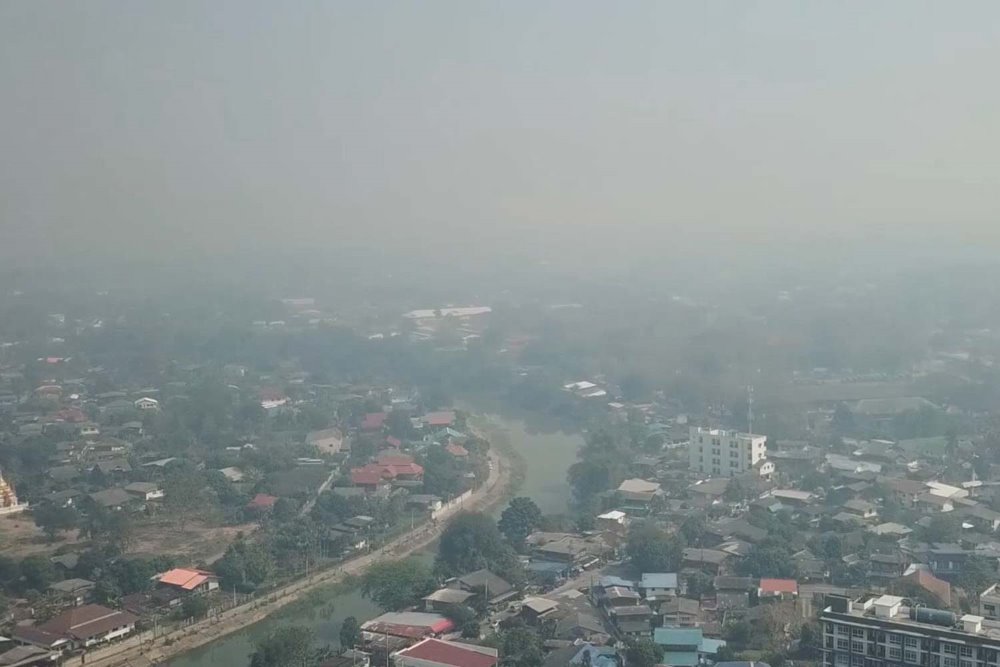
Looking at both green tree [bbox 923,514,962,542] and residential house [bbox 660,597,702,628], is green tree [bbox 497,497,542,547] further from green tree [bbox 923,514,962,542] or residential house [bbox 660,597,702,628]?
green tree [bbox 923,514,962,542]

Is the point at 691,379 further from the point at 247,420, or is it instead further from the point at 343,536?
the point at 343,536

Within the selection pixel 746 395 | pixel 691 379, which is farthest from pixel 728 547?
pixel 691 379

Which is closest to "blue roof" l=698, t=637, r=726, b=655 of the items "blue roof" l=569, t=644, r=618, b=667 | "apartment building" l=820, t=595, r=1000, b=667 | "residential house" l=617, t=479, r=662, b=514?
"blue roof" l=569, t=644, r=618, b=667

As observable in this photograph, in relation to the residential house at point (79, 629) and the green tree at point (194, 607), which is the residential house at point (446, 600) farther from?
the residential house at point (79, 629)

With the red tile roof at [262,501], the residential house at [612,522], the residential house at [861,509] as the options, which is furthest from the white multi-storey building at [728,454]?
the red tile roof at [262,501]

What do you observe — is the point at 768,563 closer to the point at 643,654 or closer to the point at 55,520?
the point at 643,654

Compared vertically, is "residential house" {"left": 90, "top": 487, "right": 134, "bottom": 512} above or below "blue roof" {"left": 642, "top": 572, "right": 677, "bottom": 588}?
above

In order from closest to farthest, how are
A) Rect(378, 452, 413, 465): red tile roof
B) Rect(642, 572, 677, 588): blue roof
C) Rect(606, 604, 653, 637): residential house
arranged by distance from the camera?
Rect(606, 604, 653, 637): residential house → Rect(642, 572, 677, 588): blue roof → Rect(378, 452, 413, 465): red tile roof
